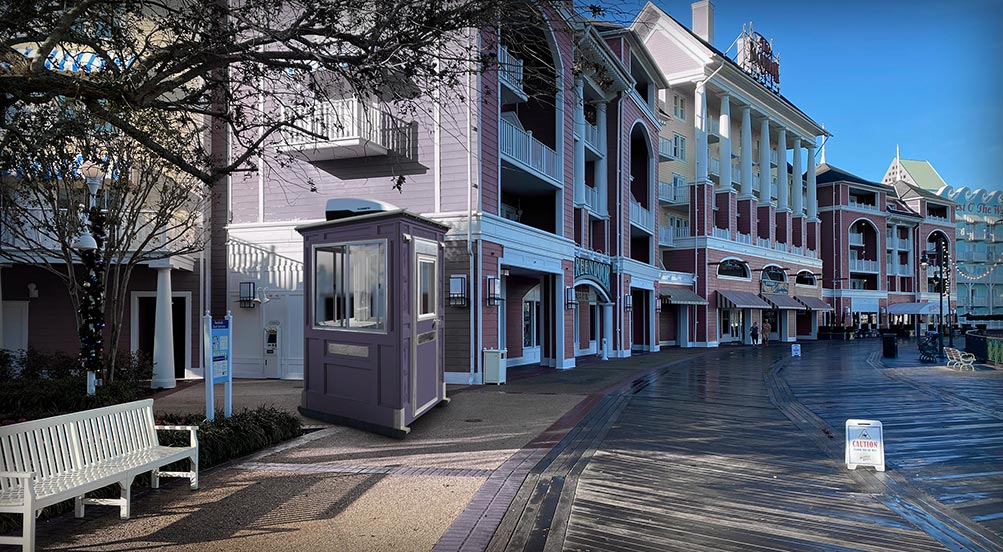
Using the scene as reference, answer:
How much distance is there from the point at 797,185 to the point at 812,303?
9.21m

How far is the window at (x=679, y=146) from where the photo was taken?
131ft

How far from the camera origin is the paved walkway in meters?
5.27

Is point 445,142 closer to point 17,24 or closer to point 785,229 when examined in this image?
point 17,24

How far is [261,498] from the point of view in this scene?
20.3ft

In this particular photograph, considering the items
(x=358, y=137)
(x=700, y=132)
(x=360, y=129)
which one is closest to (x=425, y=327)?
(x=358, y=137)

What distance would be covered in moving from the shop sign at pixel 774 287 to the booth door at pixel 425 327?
1480 inches

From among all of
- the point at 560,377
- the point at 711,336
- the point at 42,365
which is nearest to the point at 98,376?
the point at 42,365

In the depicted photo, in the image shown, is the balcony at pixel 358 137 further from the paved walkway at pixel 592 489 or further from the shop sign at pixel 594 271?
the shop sign at pixel 594 271

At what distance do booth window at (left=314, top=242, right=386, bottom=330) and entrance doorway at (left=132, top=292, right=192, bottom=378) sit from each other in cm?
947

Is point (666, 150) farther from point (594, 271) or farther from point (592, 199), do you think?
point (594, 271)

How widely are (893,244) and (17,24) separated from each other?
7047 cm

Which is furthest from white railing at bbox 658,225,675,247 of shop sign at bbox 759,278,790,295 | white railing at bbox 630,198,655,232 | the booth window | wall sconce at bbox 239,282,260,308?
the booth window

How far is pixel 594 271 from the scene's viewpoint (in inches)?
948

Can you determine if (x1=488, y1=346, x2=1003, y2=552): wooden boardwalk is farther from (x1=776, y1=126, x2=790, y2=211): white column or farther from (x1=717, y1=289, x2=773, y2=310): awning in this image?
(x1=776, y1=126, x2=790, y2=211): white column
